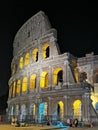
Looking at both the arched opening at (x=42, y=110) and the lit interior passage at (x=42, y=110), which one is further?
the lit interior passage at (x=42, y=110)

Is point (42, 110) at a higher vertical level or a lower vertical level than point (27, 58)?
lower

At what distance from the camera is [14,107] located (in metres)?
45.5

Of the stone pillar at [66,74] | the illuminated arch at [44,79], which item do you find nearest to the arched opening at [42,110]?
the illuminated arch at [44,79]

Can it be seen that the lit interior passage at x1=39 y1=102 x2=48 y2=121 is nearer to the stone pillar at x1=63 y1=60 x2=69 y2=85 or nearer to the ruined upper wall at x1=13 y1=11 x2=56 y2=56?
the stone pillar at x1=63 y1=60 x2=69 y2=85

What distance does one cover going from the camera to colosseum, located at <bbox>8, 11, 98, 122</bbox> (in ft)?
113

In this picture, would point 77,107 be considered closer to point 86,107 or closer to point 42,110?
point 86,107

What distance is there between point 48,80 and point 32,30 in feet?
35.1

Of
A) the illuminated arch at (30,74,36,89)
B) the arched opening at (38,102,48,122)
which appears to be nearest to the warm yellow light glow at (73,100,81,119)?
the arched opening at (38,102,48,122)

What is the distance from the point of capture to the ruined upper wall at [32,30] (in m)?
42.5

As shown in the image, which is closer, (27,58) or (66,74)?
(66,74)

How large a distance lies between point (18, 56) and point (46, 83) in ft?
31.7

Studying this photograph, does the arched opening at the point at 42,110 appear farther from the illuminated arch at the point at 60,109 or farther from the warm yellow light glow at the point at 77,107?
the warm yellow light glow at the point at 77,107

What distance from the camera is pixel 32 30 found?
45.1 meters

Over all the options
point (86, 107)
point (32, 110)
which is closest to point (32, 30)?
point (32, 110)
